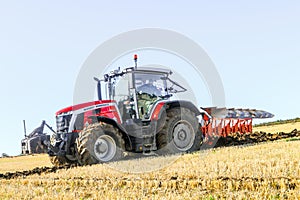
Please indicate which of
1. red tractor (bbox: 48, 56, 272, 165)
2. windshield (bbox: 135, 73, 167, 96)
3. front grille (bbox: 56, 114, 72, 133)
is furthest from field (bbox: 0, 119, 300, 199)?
windshield (bbox: 135, 73, 167, 96)

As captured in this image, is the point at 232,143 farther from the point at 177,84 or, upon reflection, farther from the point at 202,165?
the point at 202,165

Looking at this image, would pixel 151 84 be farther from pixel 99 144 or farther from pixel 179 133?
pixel 99 144

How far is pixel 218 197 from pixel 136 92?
6563 mm

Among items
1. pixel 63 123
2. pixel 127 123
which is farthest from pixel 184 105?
pixel 63 123

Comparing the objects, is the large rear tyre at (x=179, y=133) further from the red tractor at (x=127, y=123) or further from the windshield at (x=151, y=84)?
the windshield at (x=151, y=84)

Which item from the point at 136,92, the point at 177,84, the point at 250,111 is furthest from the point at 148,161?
the point at 250,111

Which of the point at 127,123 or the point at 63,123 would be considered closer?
the point at 127,123

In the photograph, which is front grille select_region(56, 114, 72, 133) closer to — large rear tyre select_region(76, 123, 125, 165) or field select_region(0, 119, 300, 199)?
large rear tyre select_region(76, 123, 125, 165)

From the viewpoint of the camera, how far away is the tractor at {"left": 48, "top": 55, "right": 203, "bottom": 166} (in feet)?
35.7

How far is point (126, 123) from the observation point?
11430 millimetres

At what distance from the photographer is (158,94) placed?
1222 cm

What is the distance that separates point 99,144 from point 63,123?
71.2 inches

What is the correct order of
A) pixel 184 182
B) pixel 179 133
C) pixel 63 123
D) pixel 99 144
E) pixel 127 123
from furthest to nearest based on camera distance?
pixel 179 133, pixel 63 123, pixel 127 123, pixel 99 144, pixel 184 182

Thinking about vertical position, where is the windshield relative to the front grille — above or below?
above
